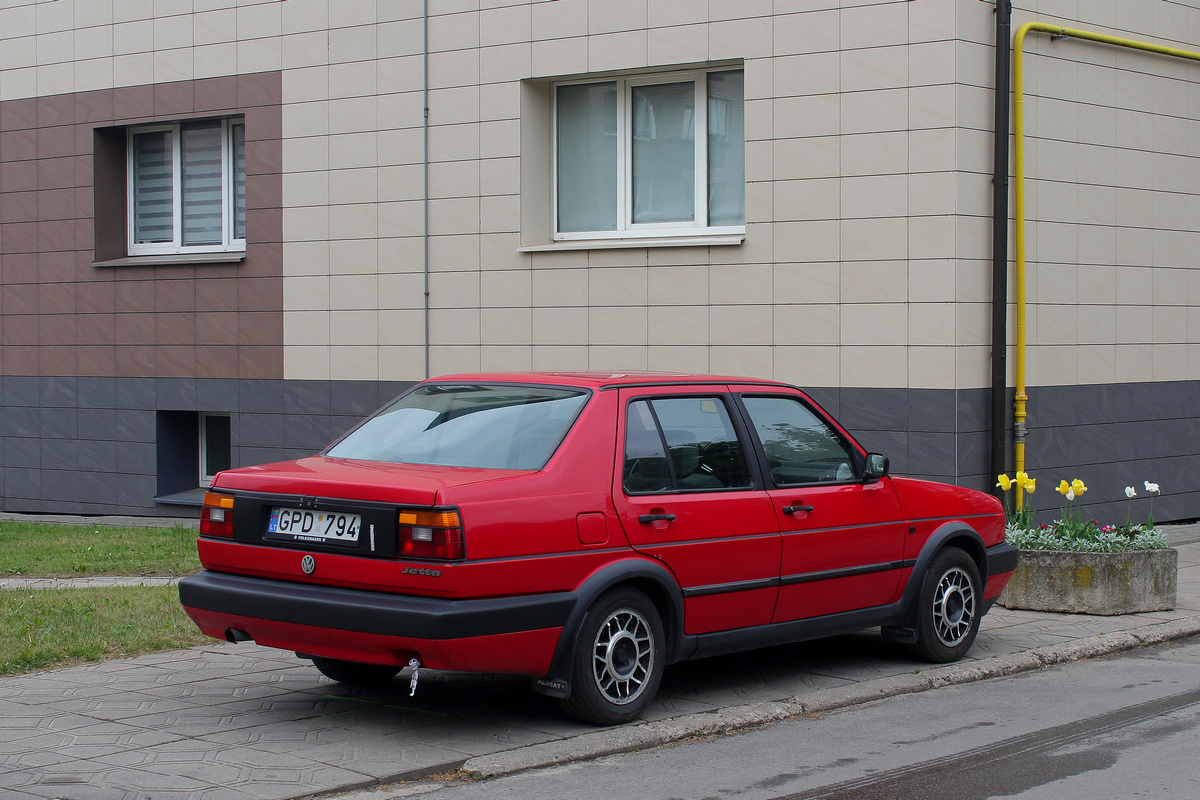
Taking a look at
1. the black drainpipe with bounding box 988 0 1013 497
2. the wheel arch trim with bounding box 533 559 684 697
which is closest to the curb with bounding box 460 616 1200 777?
the wheel arch trim with bounding box 533 559 684 697

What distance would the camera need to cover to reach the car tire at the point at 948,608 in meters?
7.23

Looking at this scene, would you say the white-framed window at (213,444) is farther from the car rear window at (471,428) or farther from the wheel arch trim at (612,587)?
the wheel arch trim at (612,587)

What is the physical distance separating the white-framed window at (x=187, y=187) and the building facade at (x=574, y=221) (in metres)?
0.03

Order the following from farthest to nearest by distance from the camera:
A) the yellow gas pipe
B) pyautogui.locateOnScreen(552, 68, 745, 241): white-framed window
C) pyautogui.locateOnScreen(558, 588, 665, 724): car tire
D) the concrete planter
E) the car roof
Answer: pyautogui.locateOnScreen(552, 68, 745, 241): white-framed window
the yellow gas pipe
the concrete planter
the car roof
pyautogui.locateOnScreen(558, 588, 665, 724): car tire

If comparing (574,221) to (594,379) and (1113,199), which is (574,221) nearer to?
(1113,199)

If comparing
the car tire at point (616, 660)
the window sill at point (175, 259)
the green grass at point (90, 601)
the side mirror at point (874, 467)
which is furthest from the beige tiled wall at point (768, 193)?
the car tire at point (616, 660)

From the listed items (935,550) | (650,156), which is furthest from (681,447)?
(650,156)

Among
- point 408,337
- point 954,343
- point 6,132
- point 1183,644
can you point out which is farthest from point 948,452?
point 6,132

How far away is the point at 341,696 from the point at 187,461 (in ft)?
30.3

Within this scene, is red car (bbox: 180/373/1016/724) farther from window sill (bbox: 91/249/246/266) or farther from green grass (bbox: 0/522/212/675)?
window sill (bbox: 91/249/246/266)

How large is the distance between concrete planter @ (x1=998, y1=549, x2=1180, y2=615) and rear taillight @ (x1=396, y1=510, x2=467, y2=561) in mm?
4938

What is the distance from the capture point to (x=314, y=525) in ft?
18.5

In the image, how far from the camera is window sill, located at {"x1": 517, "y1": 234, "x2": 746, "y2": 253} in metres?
11.8

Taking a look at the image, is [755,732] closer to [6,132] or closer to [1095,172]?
[1095,172]
